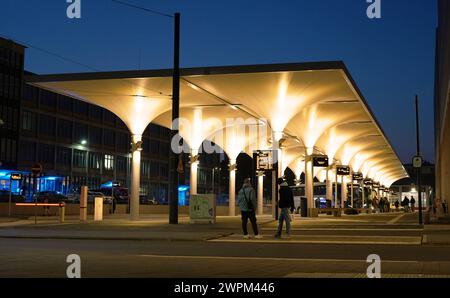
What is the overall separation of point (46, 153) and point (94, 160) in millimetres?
11842

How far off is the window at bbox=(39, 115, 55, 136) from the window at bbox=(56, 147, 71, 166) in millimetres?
2669

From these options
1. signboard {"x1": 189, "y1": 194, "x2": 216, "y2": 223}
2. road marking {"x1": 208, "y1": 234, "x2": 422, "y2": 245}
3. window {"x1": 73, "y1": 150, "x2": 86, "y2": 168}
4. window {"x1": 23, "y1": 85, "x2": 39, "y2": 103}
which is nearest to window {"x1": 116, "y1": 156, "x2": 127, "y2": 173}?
window {"x1": 73, "y1": 150, "x2": 86, "y2": 168}

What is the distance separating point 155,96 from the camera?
36.7 m

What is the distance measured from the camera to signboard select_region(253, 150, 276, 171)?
34.4 metres

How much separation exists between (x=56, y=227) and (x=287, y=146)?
139ft

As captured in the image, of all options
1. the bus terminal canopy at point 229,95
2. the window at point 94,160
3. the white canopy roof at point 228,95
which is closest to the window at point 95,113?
the window at point 94,160

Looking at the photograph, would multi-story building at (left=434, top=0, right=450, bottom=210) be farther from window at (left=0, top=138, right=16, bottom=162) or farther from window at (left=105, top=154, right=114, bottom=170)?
window at (left=105, top=154, right=114, bottom=170)

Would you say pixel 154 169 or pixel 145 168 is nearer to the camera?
pixel 145 168

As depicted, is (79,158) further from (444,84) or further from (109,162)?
(444,84)

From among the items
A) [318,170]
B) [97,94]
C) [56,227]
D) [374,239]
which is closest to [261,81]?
[97,94]

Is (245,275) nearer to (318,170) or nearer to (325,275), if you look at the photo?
(325,275)

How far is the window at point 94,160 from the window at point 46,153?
9.39 m

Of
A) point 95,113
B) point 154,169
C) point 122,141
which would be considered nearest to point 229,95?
point 95,113

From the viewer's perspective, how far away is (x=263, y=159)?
34.7 meters
